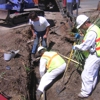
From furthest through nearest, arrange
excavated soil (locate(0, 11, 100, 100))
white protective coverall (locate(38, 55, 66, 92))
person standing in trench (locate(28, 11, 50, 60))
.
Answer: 1. person standing in trench (locate(28, 11, 50, 60))
2. white protective coverall (locate(38, 55, 66, 92))
3. excavated soil (locate(0, 11, 100, 100))

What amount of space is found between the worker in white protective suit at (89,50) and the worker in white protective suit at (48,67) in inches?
22.8

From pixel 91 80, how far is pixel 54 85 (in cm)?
116

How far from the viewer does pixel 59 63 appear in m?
6.84

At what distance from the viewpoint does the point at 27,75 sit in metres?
7.37

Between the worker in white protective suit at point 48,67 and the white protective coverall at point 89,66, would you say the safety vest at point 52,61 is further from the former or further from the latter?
the white protective coverall at point 89,66

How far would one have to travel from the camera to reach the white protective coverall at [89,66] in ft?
21.0

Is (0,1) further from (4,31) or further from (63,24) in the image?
(63,24)

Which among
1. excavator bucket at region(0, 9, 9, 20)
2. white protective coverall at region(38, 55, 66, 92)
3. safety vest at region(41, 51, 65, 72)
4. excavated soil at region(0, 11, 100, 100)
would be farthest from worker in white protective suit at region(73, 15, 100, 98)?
excavator bucket at region(0, 9, 9, 20)

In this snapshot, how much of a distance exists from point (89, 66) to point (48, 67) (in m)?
1.05

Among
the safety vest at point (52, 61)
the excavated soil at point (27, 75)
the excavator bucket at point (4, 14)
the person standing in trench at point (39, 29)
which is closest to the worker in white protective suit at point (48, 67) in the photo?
the safety vest at point (52, 61)

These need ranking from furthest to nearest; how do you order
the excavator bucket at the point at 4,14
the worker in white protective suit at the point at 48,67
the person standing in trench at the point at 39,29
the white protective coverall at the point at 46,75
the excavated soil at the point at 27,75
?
the excavator bucket at the point at 4,14 < the person standing in trench at the point at 39,29 < the white protective coverall at the point at 46,75 < the worker in white protective suit at the point at 48,67 < the excavated soil at the point at 27,75

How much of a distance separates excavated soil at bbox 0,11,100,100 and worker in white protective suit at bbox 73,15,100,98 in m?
0.35

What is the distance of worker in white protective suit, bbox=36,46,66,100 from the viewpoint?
678 centimetres

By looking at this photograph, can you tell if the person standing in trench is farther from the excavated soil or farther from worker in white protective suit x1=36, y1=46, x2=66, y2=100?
worker in white protective suit x1=36, y1=46, x2=66, y2=100
